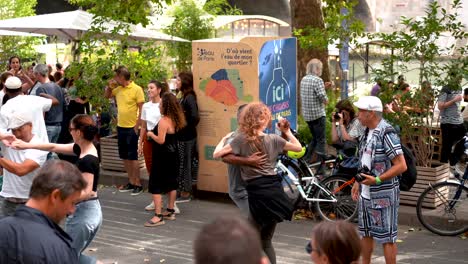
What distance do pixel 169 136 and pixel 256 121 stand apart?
3.42 m

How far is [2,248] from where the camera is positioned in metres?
4.01

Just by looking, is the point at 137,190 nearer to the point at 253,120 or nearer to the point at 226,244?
the point at 253,120

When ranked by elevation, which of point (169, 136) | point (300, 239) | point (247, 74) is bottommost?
point (300, 239)

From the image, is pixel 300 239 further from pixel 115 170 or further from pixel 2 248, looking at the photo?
pixel 2 248

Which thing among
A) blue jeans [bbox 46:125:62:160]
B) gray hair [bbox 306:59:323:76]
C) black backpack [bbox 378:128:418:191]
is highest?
gray hair [bbox 306:59:323:76]

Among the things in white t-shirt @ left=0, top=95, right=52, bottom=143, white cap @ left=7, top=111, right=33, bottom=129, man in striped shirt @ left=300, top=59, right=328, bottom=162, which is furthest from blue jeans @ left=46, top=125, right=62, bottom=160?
white cap @ left=7, top=111, right=33, bottom=129

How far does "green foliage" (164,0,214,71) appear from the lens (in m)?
22.1

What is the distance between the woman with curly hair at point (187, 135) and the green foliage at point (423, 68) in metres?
2.42

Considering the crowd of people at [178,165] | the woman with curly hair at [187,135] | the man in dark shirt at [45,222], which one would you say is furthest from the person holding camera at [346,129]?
the man in dark shirt at [45,222]

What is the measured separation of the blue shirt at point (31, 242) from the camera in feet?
13.2

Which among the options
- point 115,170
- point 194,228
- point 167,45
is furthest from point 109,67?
point 167,45

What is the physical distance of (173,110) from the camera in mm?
10273

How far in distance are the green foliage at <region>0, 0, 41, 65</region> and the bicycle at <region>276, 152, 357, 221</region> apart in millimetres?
13971

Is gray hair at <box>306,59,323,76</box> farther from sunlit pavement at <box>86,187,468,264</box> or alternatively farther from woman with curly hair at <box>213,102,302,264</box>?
woman with curly hair at <box>213,102,302,264</box>
